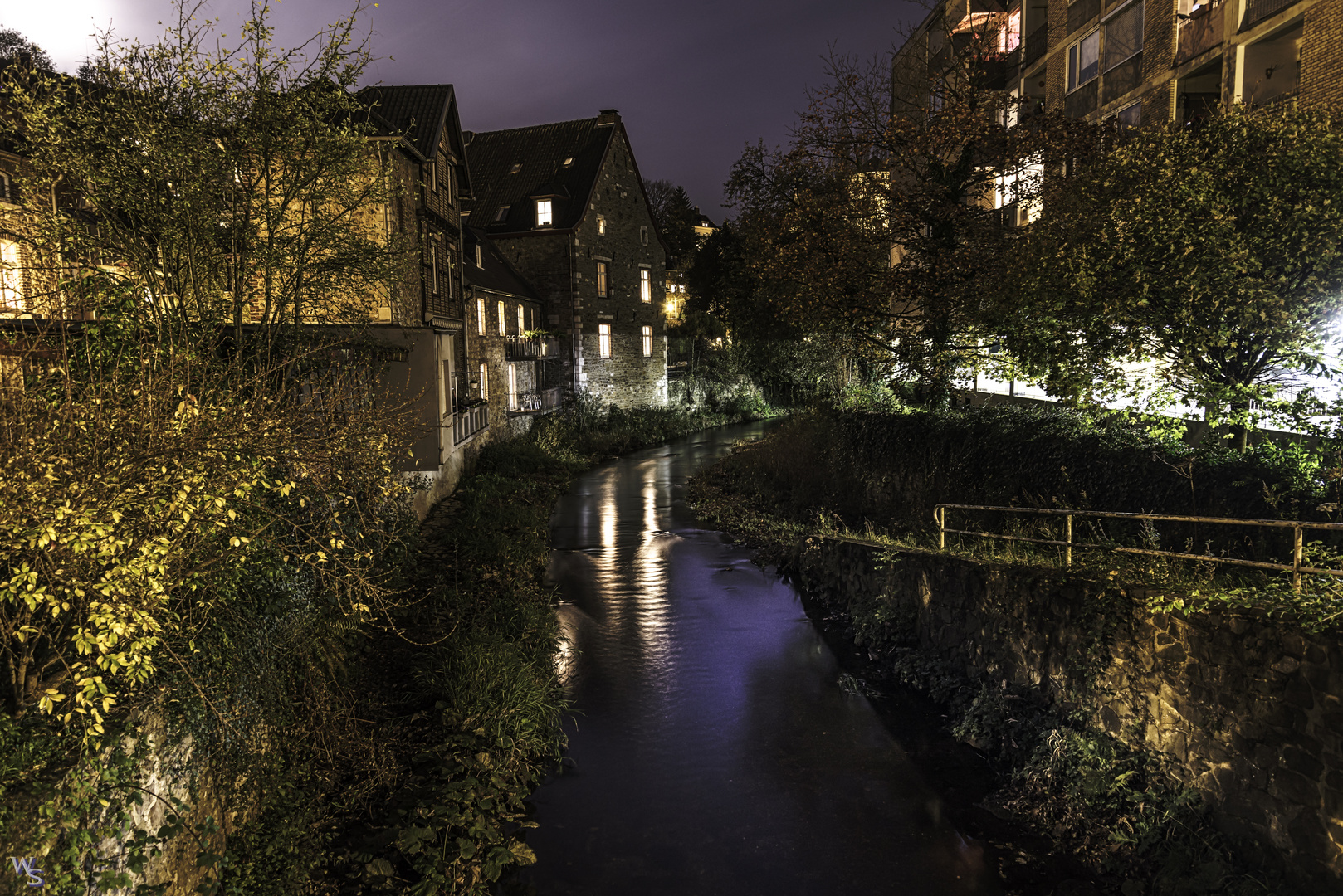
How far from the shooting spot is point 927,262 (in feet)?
63.2

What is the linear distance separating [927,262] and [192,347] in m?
16.0

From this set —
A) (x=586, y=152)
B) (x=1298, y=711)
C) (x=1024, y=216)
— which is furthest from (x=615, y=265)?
(x=1298, y=711)

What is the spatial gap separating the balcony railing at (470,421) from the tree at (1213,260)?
52.8ft

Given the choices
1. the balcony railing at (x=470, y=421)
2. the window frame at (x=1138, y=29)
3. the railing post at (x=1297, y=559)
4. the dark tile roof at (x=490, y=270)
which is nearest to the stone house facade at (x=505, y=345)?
the dark tile roof at (x=490, y=270)

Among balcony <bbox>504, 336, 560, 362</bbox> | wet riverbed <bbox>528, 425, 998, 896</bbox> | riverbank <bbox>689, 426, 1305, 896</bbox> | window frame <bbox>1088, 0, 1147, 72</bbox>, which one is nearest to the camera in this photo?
riverbank <bbox>689, 426, 1305, 896</bbox>

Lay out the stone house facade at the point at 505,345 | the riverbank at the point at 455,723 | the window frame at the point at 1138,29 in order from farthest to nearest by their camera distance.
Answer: the stone house facade at the point at 505,345
the window frame at the point at 1138,29
the riverbank at the point at 455,723

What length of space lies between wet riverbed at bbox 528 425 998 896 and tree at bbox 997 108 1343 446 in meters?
6.18

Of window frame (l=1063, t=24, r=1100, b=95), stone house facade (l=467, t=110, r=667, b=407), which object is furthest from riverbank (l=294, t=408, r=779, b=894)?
stone house facade (l=467, t=110, r=667, b=407)

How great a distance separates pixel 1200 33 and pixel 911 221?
27.5 ft

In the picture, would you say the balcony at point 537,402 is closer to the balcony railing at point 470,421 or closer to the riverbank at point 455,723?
the balcony railing at point 470,421

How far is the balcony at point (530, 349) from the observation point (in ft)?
106

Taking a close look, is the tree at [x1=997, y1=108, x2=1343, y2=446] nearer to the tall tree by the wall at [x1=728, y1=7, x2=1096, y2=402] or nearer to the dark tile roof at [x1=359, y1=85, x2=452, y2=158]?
the tall tree by the wall at [x1=728, y1=7, x2=1096, y2=402]

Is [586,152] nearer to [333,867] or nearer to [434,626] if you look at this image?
[434,626]

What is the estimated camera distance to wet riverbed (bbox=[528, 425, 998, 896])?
26.3ft
